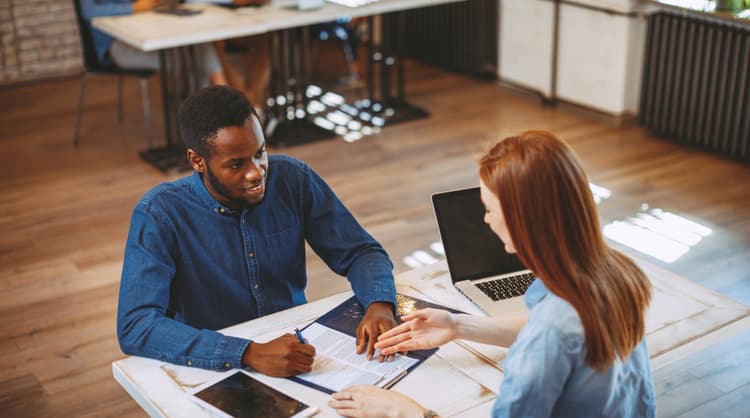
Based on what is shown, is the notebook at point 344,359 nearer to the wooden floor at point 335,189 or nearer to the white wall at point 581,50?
the wooden floor at point 335,189

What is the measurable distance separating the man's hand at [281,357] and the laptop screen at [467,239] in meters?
0.50

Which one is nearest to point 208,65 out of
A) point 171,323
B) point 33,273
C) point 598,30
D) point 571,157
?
point 33,273

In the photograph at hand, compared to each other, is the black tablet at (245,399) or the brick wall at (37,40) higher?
the black tablet at (245,399)

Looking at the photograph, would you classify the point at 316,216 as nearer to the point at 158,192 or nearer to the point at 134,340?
the point at 158,192

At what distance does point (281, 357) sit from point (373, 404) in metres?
0.24

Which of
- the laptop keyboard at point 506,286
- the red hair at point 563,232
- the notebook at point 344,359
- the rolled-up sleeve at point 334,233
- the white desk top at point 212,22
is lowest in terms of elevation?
the laptop keyboard at point 506,286

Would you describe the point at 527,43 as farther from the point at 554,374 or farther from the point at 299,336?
the point at 554,374

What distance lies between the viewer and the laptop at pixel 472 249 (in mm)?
2090

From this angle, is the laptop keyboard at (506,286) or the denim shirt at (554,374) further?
the laptop keyboard at (506,286)

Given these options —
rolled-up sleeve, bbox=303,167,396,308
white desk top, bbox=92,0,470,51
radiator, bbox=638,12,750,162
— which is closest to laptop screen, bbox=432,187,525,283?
rolled-up sleeve, bbox=303,167,396,308

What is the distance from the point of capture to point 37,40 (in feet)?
21.1

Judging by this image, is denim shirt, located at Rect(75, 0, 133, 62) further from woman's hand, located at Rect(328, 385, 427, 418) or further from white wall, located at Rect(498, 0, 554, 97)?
woman's hand, located at Rect(328, 385, 427, 418)

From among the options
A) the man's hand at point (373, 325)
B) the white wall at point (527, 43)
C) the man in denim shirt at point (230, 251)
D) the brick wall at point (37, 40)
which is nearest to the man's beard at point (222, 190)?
the man in denim shirt at point (230, 251)

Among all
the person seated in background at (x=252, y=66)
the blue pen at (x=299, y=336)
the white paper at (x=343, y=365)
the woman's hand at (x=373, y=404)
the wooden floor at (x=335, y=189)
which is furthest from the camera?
the person seated in background at (x=252, y=66)
